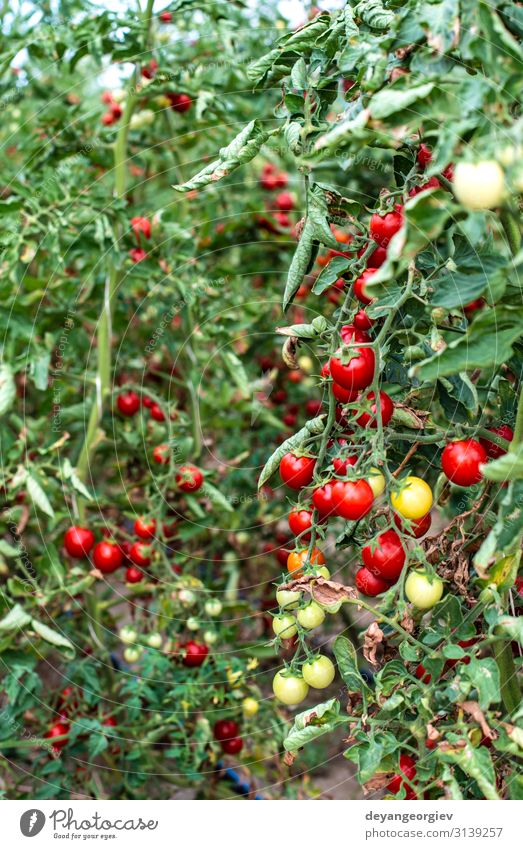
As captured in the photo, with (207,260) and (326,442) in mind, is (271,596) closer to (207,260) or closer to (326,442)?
(207,260)

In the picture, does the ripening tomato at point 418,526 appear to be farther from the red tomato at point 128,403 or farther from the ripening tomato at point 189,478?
the red tomato at point 128,403

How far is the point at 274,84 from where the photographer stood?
3.32 feet

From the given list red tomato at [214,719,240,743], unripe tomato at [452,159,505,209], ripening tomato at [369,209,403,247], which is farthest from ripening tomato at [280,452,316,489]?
red tomato at [214,719,240,743]

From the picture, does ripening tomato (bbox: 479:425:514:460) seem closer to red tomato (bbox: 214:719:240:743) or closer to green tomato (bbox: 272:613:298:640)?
green tomato (bbox: 272:613:298:640)

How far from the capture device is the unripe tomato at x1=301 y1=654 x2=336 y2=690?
0.86m

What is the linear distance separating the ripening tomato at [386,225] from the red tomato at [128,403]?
3.07ft

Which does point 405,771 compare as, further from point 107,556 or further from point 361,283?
point 107,556

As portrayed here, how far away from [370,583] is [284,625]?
4.1 inches

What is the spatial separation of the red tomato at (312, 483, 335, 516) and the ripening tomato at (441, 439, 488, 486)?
127 mm

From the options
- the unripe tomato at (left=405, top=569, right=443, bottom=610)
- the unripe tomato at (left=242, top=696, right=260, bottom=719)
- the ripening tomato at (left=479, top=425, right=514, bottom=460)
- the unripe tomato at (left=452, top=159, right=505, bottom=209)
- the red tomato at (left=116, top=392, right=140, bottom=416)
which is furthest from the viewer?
the red tomato at (left=116, top=392, right=140, bottom=416)

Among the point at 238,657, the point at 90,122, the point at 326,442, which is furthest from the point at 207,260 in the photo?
the point at 326,442

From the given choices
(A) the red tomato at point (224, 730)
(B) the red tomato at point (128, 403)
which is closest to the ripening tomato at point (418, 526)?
(A) the red tomato at point (224, 730)

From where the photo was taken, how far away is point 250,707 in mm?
1442
